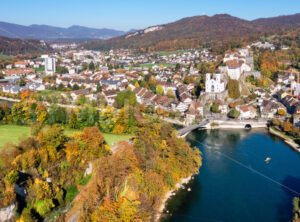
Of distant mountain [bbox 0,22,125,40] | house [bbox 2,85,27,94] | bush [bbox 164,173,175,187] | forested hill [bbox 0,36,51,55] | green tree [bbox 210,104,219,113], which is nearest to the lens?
bush [bbox 164,173,175,187]

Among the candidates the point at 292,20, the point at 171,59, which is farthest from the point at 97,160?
the point at 292,20

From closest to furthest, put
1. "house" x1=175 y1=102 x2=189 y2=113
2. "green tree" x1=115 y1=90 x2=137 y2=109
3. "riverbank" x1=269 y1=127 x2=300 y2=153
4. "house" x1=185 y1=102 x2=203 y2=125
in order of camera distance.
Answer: "riverbank" x1=269 y1=127 x2=300 y2=153 < "house" x1=185 y1=102 x2=203 y2=125 < "house" x1=175 y1=102 x2=189 y2=113 < "green tree" x1=115 y1=90 x2=137 y2=109

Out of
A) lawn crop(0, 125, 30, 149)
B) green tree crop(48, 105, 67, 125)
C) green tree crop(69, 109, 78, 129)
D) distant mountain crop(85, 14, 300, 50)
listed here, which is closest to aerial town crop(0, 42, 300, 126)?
green tree crop(48, 105, 67, 125)

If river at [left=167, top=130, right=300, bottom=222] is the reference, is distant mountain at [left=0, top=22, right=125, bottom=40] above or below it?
above

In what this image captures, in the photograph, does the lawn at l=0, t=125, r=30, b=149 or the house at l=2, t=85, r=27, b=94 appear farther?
the house at l=2, t=85, r=27, b=94

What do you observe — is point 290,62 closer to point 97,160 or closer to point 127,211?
point 97,160

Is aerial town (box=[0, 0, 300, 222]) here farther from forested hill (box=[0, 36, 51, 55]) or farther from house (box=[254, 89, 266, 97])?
forested hill (box=[0, 36, 51, 55])

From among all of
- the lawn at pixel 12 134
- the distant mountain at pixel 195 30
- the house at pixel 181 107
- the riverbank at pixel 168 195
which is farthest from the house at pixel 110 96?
the distant mountain at pixel 195 30
